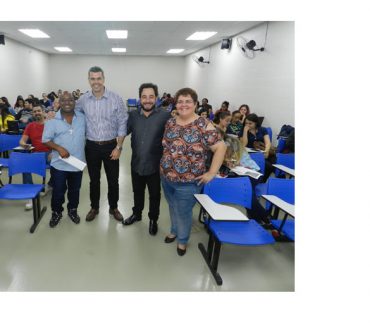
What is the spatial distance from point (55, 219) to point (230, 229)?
1.81 meters

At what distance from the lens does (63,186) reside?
8.69 ft

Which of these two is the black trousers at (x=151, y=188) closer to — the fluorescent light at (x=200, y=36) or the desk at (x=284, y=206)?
the desk at (x=284, y=206)

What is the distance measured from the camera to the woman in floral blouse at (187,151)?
Answer: 6.32 ft

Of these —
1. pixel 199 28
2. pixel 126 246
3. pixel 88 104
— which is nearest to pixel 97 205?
pixel 126 246

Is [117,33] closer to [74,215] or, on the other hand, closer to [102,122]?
[102,122]

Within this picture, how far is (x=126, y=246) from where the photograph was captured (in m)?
2.42

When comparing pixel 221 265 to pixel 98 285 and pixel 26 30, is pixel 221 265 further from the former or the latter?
pixel 26 30

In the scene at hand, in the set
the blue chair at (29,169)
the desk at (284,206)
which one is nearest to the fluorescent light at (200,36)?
the blue chair at (29,169)

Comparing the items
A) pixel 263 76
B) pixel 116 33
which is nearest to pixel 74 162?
pixel 263 76

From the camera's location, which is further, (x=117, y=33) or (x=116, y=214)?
(x=117, y=33)

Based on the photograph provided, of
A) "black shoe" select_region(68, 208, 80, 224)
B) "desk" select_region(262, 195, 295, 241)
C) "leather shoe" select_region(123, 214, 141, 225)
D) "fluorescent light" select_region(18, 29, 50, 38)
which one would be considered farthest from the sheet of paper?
"fluorescent light" select_region(18, 29, 50, 38)

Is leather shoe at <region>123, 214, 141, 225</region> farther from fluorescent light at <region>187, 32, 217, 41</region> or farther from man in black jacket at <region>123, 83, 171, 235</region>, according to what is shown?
fluorescent light at <region>187, 32, 217, 41</region>

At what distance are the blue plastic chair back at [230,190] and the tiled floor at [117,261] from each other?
18.8 inches
